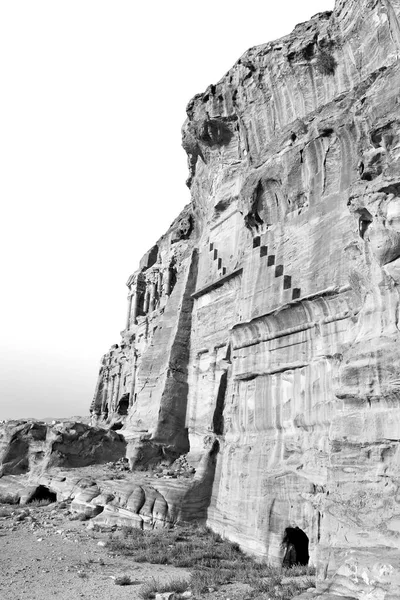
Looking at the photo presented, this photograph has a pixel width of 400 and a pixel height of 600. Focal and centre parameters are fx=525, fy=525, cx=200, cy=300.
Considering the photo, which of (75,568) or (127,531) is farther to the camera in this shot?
(127,531)

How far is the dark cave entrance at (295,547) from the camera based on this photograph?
13922 mm

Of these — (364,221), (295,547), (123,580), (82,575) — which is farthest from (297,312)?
(82,575)

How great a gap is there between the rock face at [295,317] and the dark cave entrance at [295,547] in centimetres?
22

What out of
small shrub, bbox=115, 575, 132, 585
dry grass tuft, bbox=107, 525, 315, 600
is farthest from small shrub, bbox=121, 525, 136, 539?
small shrub, bbox=115, 575, 132, 585

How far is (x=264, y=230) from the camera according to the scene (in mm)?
20891

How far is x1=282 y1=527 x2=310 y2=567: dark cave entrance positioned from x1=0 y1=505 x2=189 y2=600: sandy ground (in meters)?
2.79

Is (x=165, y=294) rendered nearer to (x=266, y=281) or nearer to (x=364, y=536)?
(x=266, y=281)

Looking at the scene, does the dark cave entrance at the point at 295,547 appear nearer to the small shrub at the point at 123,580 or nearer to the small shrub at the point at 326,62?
the small shrub at the point at 123,580

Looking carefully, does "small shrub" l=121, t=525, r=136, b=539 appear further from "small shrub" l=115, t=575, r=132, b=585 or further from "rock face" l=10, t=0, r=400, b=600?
"small shrub" l=115, t=575, r=132, b=585

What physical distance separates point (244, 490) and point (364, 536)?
24.8 ft

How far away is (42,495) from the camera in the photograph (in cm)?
2445

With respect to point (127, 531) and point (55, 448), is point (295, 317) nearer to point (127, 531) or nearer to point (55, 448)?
point (127, 531)

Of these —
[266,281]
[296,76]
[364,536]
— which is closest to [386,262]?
[364,536]

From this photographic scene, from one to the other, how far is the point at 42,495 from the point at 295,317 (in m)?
15.7
